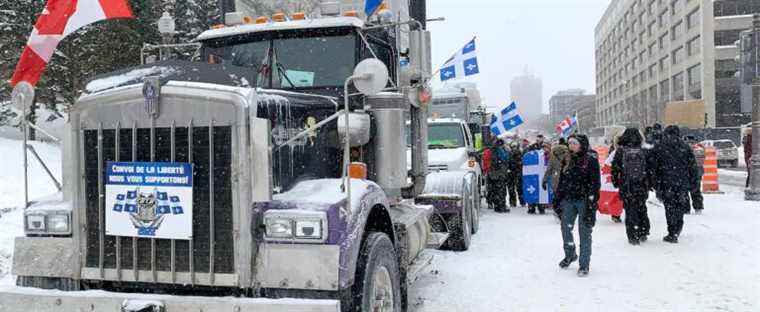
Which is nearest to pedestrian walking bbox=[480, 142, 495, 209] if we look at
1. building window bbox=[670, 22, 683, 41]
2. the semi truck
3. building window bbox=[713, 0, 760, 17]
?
the semi truck

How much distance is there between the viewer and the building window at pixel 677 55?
6738 centimetres

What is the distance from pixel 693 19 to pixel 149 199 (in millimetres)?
69864

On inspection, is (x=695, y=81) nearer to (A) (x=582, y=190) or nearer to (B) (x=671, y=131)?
(B) (x=671, y=131)

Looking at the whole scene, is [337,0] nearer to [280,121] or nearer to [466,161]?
[280,121]

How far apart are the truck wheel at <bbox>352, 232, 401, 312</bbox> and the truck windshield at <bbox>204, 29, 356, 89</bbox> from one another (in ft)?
5.94

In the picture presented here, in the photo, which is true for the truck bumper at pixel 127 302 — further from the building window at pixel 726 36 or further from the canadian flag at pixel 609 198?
the building window at pixel 726 36

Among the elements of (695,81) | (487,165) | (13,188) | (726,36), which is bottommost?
(13,188)

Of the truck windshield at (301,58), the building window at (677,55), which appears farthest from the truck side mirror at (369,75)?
the building window at (677,55)

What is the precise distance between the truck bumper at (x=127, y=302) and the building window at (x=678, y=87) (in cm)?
7208

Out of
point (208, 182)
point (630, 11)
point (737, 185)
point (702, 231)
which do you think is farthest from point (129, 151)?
point (630, 11)

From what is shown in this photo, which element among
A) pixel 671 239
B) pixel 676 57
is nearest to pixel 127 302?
pixel 671 239

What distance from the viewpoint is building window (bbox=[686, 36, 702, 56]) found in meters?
61.1

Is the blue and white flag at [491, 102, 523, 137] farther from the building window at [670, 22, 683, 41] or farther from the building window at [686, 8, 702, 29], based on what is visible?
the building window at [670, 22, 683, 41]

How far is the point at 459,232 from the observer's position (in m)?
8.72
